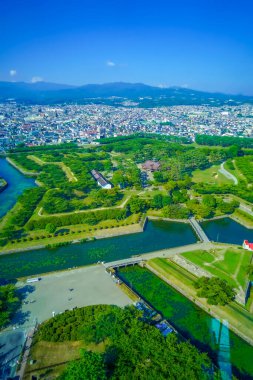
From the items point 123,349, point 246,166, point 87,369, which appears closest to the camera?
point 87,369

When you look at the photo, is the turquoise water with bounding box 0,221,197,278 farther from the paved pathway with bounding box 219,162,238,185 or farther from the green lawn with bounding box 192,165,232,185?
the paved pathway with bounding box 219,162,238,185

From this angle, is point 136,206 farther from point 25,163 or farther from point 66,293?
point 25,163

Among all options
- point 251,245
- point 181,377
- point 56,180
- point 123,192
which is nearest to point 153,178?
point 123,192

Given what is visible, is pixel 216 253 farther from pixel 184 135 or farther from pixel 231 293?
pixel 184 135

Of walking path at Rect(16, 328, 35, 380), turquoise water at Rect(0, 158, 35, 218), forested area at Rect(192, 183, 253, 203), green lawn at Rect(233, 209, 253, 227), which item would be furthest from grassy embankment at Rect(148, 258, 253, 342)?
turquoise water at Rect(0, 158, 35, 218)

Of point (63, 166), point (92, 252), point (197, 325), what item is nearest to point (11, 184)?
point (63, 166)

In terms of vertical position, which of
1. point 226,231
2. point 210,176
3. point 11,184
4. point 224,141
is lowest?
point 11,184
